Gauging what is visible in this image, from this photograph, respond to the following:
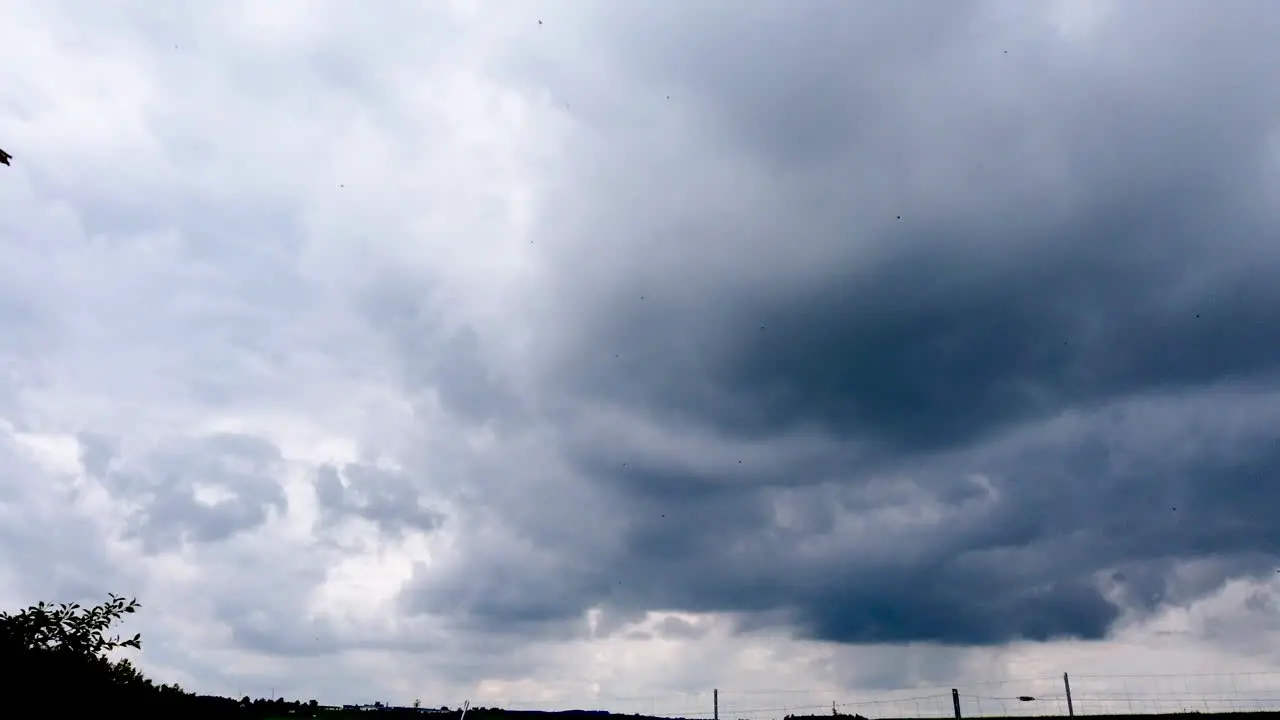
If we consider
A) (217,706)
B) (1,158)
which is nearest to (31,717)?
(217,706)

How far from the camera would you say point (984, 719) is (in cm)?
8156

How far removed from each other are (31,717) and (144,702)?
4153 mm

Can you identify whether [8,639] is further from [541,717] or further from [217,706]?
[541,717]

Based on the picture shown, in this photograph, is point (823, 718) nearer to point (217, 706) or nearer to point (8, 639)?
point (217, 706)

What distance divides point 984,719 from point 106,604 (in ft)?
260

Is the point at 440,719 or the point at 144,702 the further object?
the point at 440,719

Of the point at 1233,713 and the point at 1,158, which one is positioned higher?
the point at 1,158

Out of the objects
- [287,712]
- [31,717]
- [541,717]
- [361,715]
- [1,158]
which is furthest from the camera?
[541,717]

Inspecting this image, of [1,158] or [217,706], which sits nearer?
[1,158]

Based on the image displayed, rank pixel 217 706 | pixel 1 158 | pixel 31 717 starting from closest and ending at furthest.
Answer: pixel 1 158 < pixel 31 717 < pixel 217 706

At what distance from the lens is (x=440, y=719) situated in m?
81.2

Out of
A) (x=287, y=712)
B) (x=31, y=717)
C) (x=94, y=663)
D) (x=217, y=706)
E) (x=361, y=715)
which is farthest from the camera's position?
(x=361, y=715)

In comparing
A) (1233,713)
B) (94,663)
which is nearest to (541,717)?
(1233,713)

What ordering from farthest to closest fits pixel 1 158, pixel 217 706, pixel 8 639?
pixel 217 706, pixel 8 639, pixel 1 158
